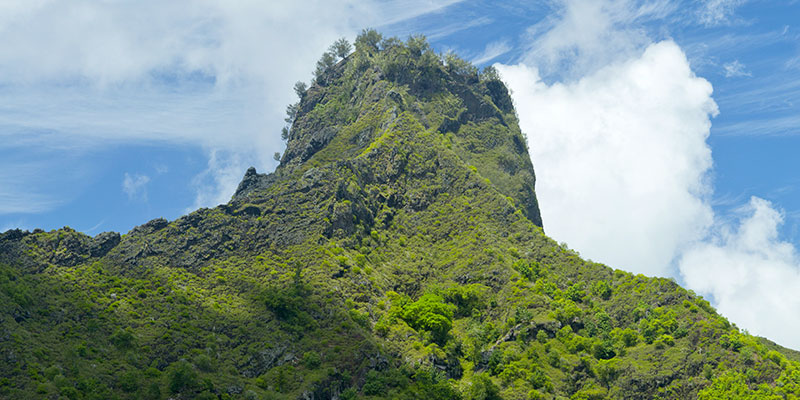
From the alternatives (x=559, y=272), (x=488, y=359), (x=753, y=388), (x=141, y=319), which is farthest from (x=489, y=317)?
(x=141, y=319)

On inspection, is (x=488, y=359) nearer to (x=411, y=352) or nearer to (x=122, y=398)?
(x=411, y=352)

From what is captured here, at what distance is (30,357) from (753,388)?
112430 mm

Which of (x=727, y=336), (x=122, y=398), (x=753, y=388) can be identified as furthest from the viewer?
(x=727, y=336)

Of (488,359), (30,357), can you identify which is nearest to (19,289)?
(30,357)

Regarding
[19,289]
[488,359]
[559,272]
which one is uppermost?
[559,272]

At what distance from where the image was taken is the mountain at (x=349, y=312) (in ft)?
366

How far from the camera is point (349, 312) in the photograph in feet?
426

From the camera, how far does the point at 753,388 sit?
364 feet

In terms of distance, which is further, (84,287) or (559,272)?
(559,272)

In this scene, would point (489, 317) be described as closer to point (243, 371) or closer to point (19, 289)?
point (243, 371)

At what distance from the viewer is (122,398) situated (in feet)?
336

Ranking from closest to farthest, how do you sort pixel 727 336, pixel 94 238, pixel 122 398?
pixel 122 398 < pixel 727 336 < pixel 94 238

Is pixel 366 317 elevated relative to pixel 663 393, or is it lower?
elevated

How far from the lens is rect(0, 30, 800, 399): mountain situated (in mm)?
111438
